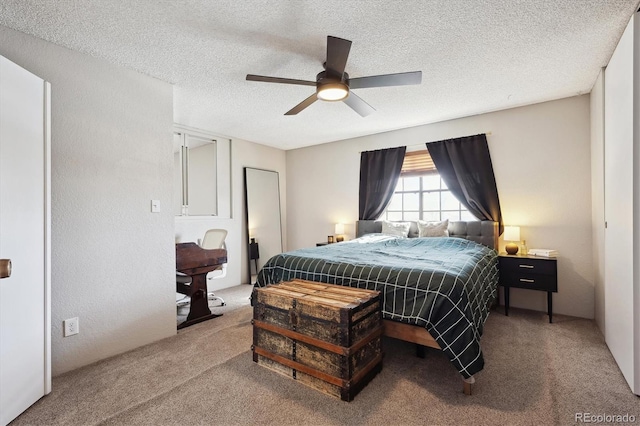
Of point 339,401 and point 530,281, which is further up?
point 530,281

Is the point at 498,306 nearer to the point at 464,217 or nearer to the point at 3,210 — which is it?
the point at 464,217

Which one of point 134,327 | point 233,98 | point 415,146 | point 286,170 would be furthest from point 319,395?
point 286,170

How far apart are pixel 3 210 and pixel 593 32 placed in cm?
405

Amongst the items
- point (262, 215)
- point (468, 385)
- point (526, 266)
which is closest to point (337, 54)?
point (468, 385)

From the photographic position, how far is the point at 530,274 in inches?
126

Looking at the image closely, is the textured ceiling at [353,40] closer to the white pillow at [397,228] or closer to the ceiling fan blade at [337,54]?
the ceiling fan blade at [337,54]

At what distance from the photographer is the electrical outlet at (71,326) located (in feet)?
7.33

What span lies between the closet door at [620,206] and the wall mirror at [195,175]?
469 cm

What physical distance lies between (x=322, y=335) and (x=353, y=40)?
2.16 m

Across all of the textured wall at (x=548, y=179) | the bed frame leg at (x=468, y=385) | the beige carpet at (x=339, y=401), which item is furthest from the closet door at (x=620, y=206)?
the bed frame leg at (x=468, y=385)

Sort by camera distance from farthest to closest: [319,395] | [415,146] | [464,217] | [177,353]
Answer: [415,146], [464,217], [177,353], [319,395]

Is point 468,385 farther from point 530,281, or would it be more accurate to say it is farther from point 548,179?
point 548,179

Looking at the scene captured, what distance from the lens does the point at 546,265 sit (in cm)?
311

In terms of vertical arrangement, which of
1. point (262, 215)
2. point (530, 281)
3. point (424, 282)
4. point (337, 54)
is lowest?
point (530, 281)
